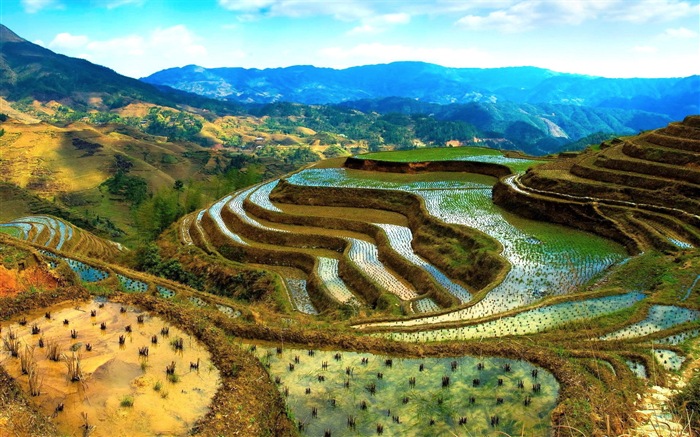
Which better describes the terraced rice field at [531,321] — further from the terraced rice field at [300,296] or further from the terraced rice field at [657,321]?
the terraced rice field at [300,296]

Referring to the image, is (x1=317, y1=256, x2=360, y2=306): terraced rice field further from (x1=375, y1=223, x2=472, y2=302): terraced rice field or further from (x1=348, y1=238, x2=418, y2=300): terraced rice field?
(x1=375, y1=223, x2=472, y2=302): terraced rice field

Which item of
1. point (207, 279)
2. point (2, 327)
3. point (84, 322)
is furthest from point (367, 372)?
point (207, 279)

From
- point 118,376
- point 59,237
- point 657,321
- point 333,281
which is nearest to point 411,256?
point 333,281

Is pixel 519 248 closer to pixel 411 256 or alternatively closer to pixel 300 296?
pixel 411 256

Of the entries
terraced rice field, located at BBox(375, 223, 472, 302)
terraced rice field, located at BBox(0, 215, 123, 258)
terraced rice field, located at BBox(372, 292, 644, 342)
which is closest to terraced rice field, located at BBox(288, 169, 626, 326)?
terraced rice field, located at BBox(372, 292, 644, 342)

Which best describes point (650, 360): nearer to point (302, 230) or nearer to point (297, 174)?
point (302, 230)

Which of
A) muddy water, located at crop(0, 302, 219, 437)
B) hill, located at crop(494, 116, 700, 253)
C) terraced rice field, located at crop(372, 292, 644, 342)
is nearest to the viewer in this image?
muddy water, located at crop(0, 302, 219, 437)
